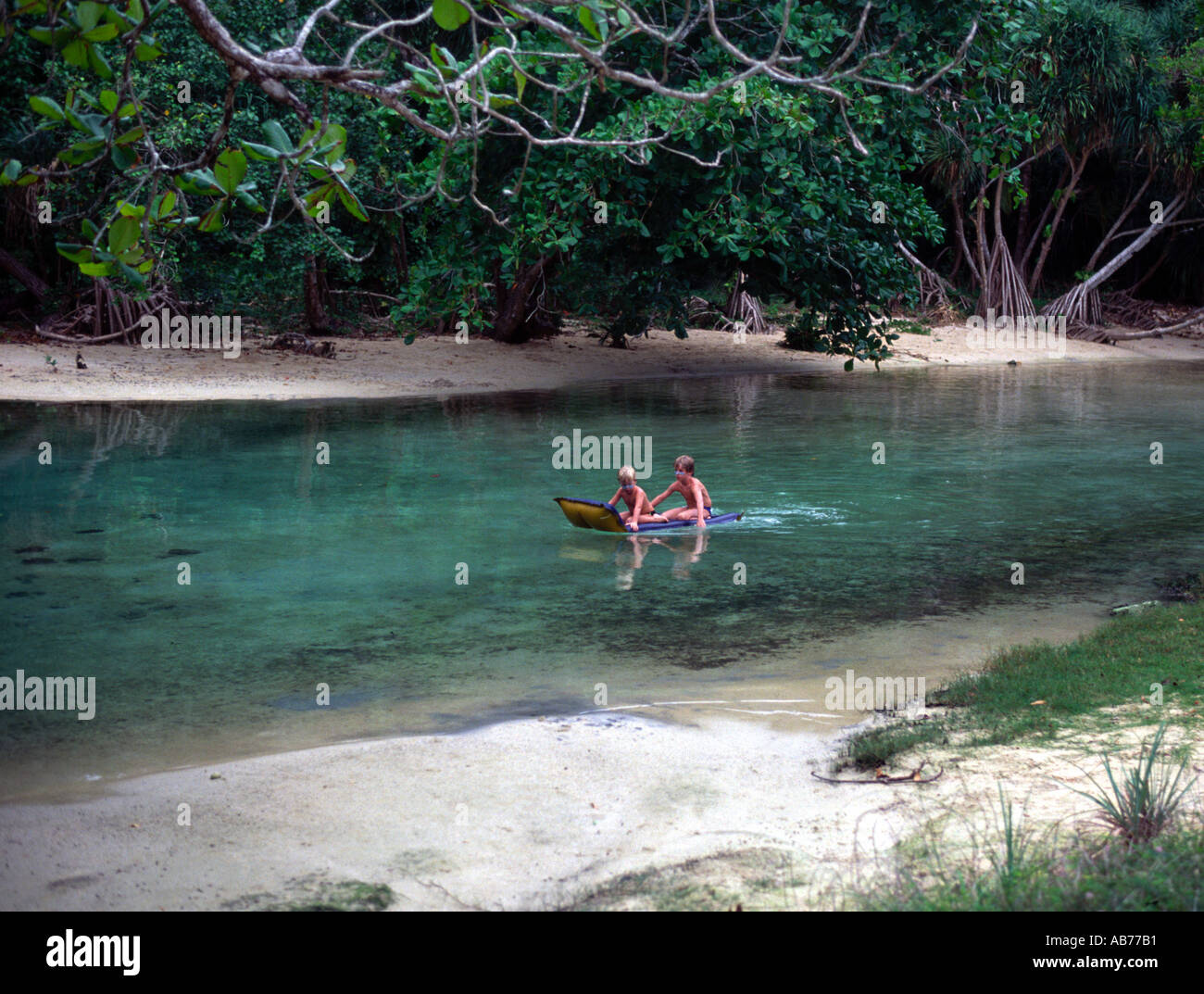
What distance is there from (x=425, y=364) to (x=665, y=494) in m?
12.4

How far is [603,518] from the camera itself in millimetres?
12008

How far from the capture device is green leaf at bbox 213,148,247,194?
4.04 metres

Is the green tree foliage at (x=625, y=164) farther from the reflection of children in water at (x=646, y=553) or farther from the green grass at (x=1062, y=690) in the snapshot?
the green grass at (x=1062, y=690)

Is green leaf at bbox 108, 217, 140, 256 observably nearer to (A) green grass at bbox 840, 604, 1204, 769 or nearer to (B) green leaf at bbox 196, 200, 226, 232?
(B) green leaf at bbox 196, 200, 226, 232

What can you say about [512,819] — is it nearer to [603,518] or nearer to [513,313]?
[603,518]

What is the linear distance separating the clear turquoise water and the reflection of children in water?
1.6 inches

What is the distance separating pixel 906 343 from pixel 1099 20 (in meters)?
8.96

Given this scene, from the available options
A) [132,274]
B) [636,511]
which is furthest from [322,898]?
[636,511]

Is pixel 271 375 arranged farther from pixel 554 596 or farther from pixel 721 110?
pixel 554 596

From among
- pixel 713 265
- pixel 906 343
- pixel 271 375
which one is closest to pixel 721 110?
pixel 713 265

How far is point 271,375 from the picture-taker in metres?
22.0

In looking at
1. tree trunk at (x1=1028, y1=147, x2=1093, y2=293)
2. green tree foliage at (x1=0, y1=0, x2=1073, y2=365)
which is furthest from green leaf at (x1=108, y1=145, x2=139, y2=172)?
tree trunk at (x1=1028, y1=147, x2=1093, y2=293)

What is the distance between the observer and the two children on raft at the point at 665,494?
1228 centimetres

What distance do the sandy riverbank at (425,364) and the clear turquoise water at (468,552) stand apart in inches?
34.9
